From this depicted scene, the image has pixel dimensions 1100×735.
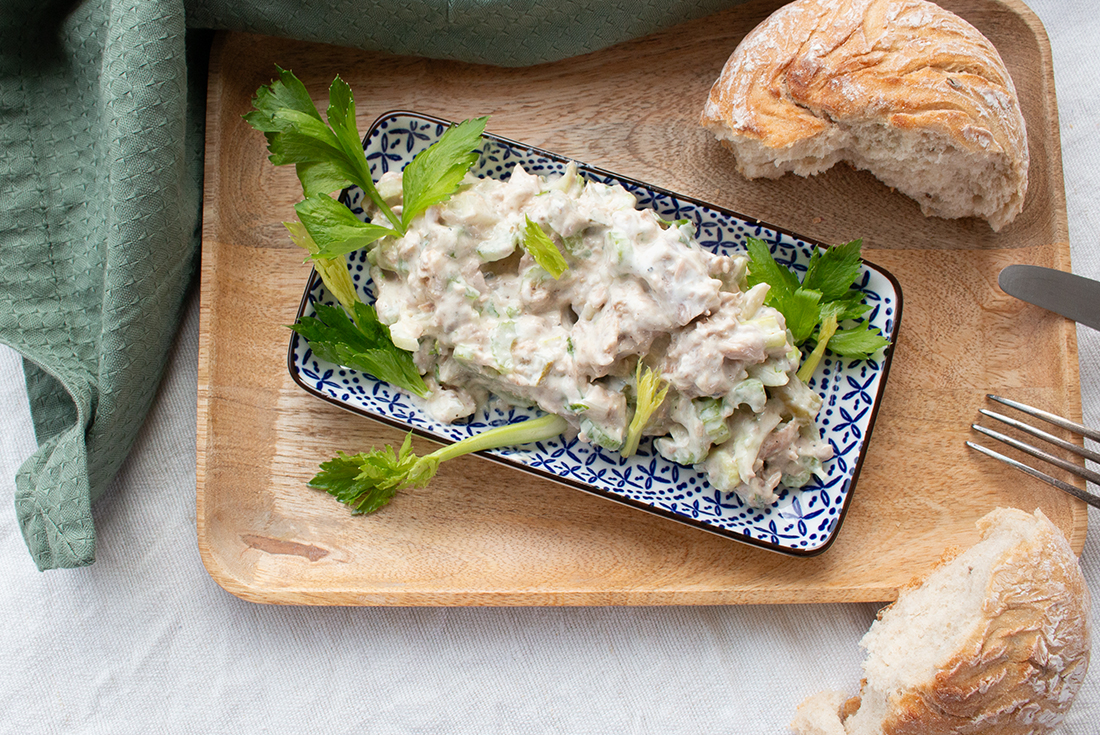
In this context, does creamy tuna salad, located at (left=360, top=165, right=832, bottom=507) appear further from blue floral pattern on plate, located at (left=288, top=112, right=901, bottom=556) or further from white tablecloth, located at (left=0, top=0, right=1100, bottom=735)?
white tablecloth, located at (left=0, top=0, right=1100, bottom=735)

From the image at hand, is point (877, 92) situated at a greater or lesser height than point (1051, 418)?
greater

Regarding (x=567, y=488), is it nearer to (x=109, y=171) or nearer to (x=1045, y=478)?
(x=1045, y=478)

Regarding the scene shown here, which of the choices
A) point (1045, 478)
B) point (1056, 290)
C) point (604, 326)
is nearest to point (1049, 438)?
point (1045, 478)

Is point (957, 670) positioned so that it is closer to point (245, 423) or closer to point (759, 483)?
point (759, 483)

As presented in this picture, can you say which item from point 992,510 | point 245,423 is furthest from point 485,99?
point 992,510

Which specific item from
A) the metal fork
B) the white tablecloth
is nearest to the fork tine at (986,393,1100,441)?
the metal fork

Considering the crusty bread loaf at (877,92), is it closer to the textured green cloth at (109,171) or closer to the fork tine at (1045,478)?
the textured green cloth at (109,171)
